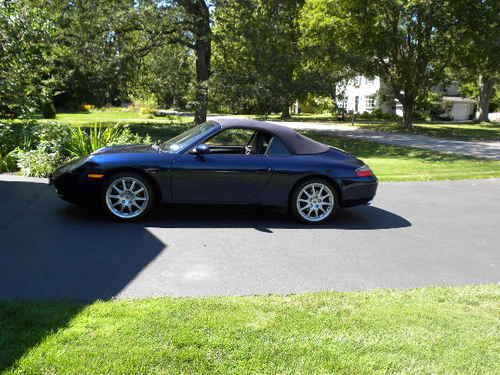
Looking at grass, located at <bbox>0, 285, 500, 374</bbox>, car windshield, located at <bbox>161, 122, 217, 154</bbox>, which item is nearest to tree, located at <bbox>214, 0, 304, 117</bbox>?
car windshield, located at <bbox>161, 122, 217, 154</bbox>

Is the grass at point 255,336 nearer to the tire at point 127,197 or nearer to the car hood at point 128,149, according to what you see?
the tire at point 127,197

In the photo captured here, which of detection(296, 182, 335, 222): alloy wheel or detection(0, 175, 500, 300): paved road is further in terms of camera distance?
detection(296, 182, 335, 222): alloy wheel

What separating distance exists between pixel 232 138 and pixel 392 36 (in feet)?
74.9

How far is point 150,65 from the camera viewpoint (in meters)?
19.9

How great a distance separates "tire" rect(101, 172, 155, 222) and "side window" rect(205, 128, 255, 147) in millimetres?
1099

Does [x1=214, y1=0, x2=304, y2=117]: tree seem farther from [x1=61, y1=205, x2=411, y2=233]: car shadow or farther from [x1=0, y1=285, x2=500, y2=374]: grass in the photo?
[x1=0, y1=285, x2=500, y2=374]: grass

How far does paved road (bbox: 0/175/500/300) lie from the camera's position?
4609mm

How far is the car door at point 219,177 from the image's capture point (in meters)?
6.82

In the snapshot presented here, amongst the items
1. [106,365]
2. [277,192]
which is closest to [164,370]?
[106,365]

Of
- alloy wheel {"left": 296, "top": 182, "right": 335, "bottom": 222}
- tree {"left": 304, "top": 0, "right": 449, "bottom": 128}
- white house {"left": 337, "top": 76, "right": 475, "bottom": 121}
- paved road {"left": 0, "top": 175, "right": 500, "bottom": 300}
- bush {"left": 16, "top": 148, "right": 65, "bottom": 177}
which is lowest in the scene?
paved road {"left": 0, "top": 175, "right": 500, "bottom": 300}

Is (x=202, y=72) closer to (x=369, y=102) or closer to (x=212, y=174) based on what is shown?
(x=212, y=174)

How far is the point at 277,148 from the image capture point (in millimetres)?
7211

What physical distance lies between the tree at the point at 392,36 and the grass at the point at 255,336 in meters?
22.0

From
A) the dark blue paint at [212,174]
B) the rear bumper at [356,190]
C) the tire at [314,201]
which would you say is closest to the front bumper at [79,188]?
the dark blue paint at [212,174]
